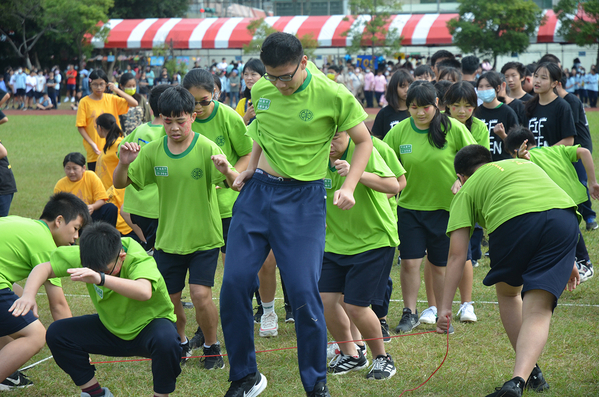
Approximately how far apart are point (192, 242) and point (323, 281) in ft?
2.97

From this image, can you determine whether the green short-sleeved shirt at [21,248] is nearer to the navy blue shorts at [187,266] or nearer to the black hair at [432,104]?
the navy blue shorts at [187,266]

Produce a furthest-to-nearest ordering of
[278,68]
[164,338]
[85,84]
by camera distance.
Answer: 1. [85,84]
2. [164,338]
3. [278,68]

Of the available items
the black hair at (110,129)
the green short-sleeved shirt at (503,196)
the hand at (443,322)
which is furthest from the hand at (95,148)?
the hand at (443,322)

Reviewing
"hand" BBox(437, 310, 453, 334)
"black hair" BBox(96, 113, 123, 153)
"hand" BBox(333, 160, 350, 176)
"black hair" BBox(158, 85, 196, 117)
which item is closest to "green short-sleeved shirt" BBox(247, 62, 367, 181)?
"hand" BBox(333, 160, 350, 176)

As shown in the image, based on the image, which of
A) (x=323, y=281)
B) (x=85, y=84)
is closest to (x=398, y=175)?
(x=323, y=281)

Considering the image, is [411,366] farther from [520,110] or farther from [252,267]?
[520,110]

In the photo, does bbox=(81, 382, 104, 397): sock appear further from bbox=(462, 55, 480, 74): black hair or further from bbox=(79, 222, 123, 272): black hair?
bbox=(462, 55, 480, 74): black hair

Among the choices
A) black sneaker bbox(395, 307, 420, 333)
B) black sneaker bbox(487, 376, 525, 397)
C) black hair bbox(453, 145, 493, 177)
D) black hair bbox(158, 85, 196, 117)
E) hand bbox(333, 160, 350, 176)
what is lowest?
black sneaker bbox(395, 307, 420, 333)

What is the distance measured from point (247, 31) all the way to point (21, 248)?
3511cm

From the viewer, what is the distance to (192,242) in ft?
13.8

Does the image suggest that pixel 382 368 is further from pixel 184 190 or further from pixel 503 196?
pixel 184 190

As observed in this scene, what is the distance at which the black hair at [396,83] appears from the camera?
6.26 m

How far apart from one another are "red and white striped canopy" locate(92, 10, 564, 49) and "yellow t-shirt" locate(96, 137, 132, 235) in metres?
28.4

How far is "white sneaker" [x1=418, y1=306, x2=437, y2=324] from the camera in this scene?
5113 millimetres
